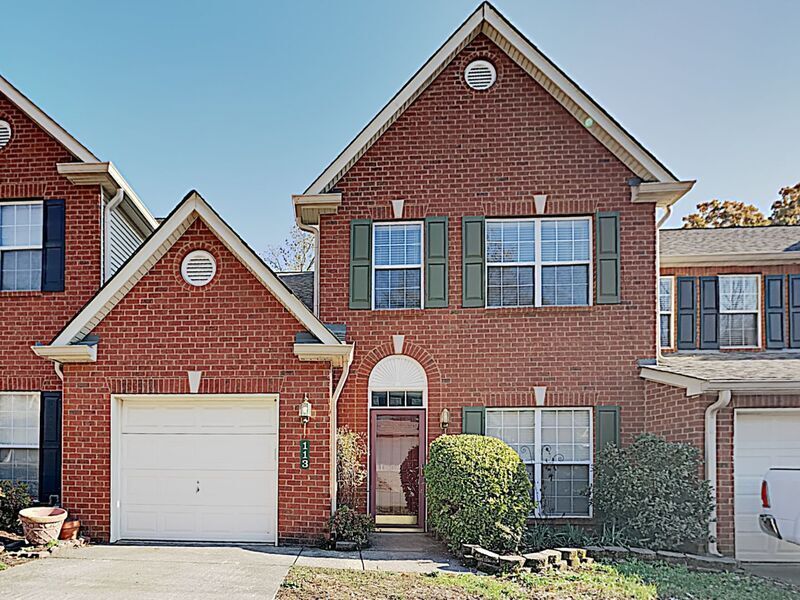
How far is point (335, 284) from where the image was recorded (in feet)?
48.0

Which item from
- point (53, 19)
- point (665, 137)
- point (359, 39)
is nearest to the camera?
point (53, 19)

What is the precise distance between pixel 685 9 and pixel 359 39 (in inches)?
247

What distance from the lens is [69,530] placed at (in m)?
12.4

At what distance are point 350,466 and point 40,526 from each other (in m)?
4.62

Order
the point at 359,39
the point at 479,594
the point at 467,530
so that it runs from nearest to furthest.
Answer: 1. the point at 479,594
2. the point at 467,530
3. the point at 359,39

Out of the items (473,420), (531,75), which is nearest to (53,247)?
(473,420)

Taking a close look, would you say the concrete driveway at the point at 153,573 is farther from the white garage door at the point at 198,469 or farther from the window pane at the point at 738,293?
A: the window pane at the point at 738,293

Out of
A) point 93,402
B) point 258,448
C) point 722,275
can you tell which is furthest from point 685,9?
point 93,402

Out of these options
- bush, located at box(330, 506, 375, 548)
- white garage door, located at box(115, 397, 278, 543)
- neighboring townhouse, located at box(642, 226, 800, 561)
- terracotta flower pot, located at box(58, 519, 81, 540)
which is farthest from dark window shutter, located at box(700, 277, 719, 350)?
terracotta flower pot, located at box(58, 519, 81, 540)

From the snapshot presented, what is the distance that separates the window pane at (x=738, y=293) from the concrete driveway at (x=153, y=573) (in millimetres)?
9322

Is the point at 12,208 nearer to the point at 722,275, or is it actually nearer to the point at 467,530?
the point at 467,530

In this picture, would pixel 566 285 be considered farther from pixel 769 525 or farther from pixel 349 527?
pixel 349 527

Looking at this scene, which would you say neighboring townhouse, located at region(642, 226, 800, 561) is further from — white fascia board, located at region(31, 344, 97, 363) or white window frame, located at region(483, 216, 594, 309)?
white fascia board, located at region(31, 344, 97, 363)

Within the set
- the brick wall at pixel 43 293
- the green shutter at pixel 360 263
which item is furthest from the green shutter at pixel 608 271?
the brick wall at pixel 43 293
